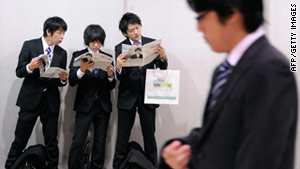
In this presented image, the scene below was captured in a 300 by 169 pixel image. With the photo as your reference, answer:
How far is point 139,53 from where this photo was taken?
2.97 metres

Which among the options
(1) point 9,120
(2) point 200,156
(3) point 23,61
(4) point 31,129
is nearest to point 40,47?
(3) point 23,61

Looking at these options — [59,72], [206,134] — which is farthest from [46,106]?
[206,134]

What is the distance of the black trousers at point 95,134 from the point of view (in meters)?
3.34

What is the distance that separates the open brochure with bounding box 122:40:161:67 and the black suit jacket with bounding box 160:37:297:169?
6.75 ft

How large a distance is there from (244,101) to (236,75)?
0.24ft

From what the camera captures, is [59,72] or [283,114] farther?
[59,72]

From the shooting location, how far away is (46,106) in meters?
3.30

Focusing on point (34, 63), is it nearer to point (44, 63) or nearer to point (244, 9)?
point (44, 63)

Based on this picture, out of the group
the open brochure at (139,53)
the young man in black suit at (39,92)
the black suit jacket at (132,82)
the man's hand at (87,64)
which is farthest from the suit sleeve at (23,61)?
the open brochure at (139,53)

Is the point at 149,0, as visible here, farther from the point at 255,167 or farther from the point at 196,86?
the point at 255,167

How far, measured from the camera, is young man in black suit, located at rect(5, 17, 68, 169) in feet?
10.5

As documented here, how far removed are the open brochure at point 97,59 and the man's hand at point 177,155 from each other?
2.08 meters

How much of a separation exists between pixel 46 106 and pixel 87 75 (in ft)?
1.60

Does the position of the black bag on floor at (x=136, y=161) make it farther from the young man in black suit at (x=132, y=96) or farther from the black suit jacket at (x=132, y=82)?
the black suit jacket at (x=132, y=82)
